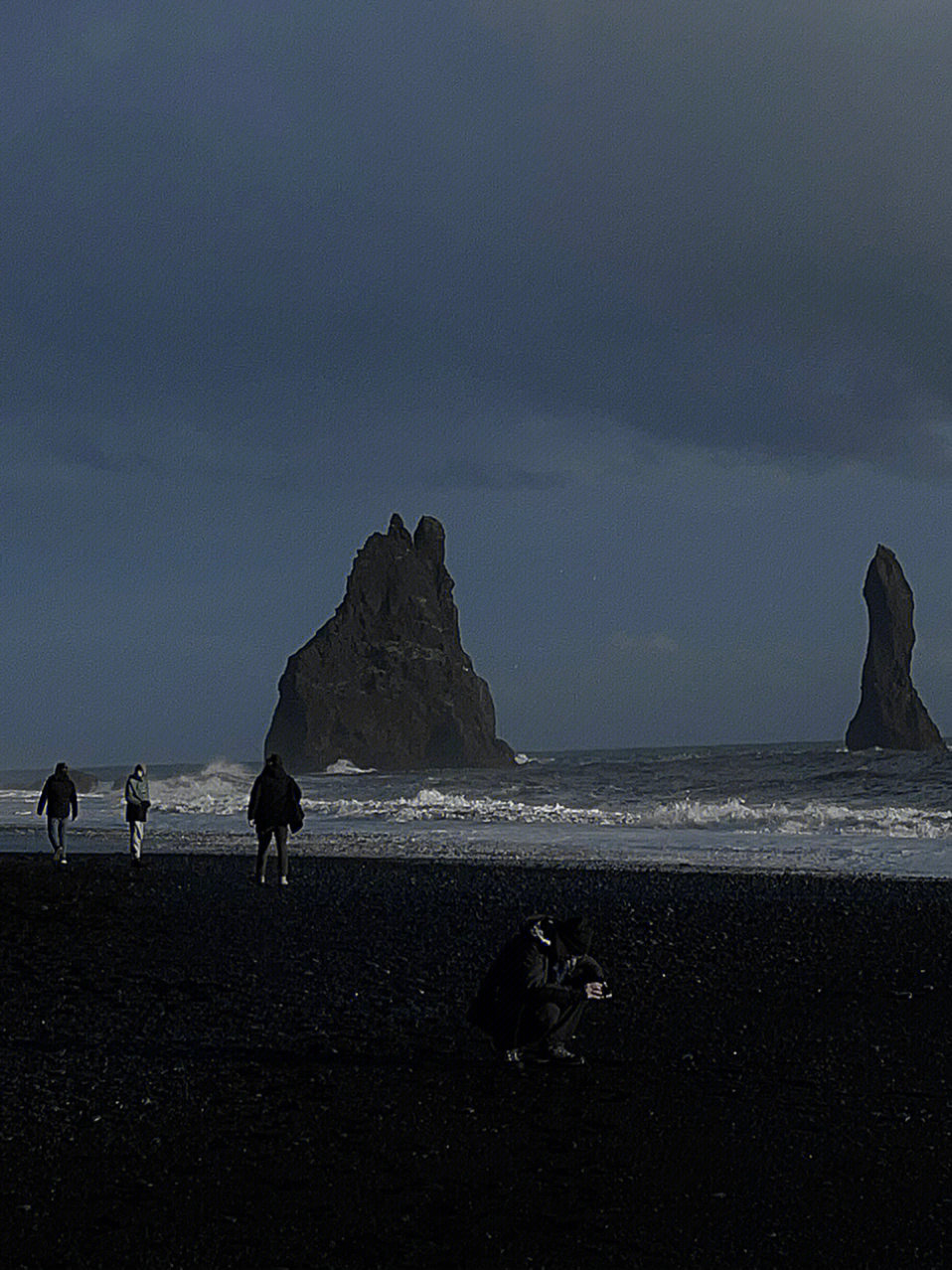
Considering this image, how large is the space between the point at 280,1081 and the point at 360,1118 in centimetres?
102

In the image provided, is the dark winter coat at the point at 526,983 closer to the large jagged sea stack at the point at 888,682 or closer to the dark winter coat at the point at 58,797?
the dark winter coat at the point at 58,797

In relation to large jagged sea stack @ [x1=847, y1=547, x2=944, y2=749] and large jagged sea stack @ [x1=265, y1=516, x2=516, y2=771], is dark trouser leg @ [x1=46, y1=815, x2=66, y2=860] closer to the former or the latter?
large jagged sea stack @ [x1=265, y1=516, x2=516, y2=771]

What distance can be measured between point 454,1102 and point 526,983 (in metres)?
→ 1.00

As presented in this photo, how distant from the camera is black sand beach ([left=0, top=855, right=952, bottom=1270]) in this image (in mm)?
5801

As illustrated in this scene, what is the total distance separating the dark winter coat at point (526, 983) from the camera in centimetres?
851

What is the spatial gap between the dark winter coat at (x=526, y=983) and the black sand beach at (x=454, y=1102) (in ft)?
1.29

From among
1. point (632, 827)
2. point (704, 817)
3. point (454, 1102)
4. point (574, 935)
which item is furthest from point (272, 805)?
point (704, 817)

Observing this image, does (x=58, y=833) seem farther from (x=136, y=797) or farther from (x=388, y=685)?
(x=388, y=685)

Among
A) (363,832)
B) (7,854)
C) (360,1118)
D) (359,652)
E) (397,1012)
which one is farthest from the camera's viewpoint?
(359,652)

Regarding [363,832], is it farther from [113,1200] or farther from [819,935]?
[113,1200]

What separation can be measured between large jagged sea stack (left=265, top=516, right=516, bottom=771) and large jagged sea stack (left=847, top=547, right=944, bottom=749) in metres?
48.1

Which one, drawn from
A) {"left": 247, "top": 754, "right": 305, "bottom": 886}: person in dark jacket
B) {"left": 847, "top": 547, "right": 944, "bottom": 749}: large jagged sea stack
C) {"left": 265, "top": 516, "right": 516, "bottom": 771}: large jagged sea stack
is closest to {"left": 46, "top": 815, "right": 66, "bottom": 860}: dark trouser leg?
{"left": 247, "top": 754, "right": 305, "bottom": 886}: person in dark jacket

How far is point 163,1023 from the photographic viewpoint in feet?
33.0

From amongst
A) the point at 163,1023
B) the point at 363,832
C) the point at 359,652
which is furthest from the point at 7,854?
the point at 359,652
